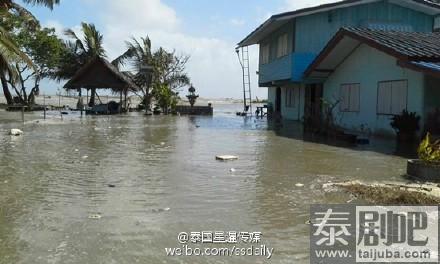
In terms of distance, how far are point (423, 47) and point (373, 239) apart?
1199cm

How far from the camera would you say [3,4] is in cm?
2034

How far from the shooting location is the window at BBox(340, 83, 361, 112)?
66.4 ft

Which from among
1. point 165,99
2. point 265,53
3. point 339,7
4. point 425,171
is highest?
point 339,7

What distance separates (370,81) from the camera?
1903 centimetres

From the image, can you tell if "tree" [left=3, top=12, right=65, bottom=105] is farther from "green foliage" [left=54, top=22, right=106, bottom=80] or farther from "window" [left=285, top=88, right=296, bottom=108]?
"window" [left=285, top=88, right=296, bottom=108]

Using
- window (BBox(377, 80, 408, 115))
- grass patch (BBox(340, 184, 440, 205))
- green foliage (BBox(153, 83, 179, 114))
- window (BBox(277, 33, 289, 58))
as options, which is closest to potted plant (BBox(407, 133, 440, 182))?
grass patch (BBox(340, 184, 440, 205))

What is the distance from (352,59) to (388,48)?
16.7 ft

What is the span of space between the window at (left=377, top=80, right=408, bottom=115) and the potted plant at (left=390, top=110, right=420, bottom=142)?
0.91m

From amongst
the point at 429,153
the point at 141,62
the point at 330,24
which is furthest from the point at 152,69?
the point at 429,153

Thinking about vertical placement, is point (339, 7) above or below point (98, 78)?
above

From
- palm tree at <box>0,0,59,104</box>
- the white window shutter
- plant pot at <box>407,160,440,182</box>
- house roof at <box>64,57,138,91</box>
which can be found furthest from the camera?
house roof at <box>64,57,138,91</box>

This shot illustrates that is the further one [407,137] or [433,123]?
[407,137]

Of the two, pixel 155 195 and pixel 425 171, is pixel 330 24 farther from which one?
pixel 155 195

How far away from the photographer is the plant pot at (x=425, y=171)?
27.0 ft
